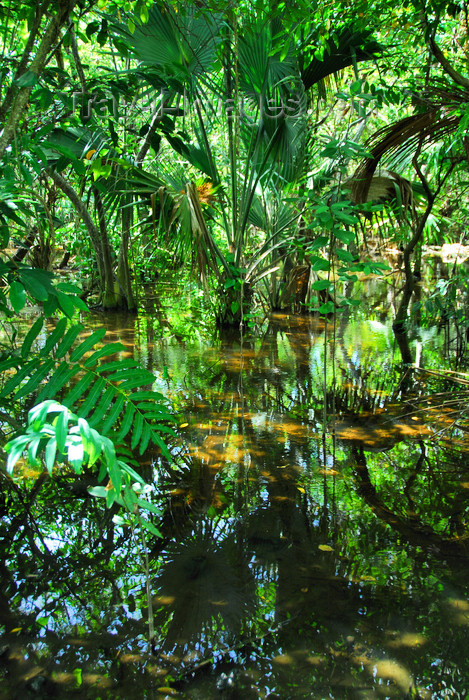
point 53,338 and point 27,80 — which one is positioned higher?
point 27,80

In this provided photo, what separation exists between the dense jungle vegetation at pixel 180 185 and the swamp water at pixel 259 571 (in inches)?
4.5

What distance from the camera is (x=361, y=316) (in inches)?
314

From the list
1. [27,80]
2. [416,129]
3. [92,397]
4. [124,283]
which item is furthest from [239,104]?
[92,397]

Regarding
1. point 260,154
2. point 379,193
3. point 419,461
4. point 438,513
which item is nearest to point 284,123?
point 260,154

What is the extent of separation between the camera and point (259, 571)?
2141 millimetres

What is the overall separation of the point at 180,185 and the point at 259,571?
4.71m

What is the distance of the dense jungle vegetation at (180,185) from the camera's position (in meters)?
1.85

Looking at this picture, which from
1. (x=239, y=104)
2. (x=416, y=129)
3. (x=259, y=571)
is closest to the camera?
(x=259, y=571)

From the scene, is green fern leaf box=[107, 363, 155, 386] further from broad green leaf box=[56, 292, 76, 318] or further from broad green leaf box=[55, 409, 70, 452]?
broad green leaf box=[55, 409, 70, 452]

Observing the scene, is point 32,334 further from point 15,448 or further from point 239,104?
point 239,104

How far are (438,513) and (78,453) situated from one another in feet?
6.63

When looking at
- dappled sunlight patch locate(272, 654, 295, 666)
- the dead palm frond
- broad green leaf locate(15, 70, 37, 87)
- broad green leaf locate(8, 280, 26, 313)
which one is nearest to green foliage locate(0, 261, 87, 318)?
broad green leaf locate(8, 280, 26, 313)

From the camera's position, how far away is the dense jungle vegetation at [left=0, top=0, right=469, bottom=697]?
185 centimetres

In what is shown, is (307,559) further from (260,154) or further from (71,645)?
(260,154)
